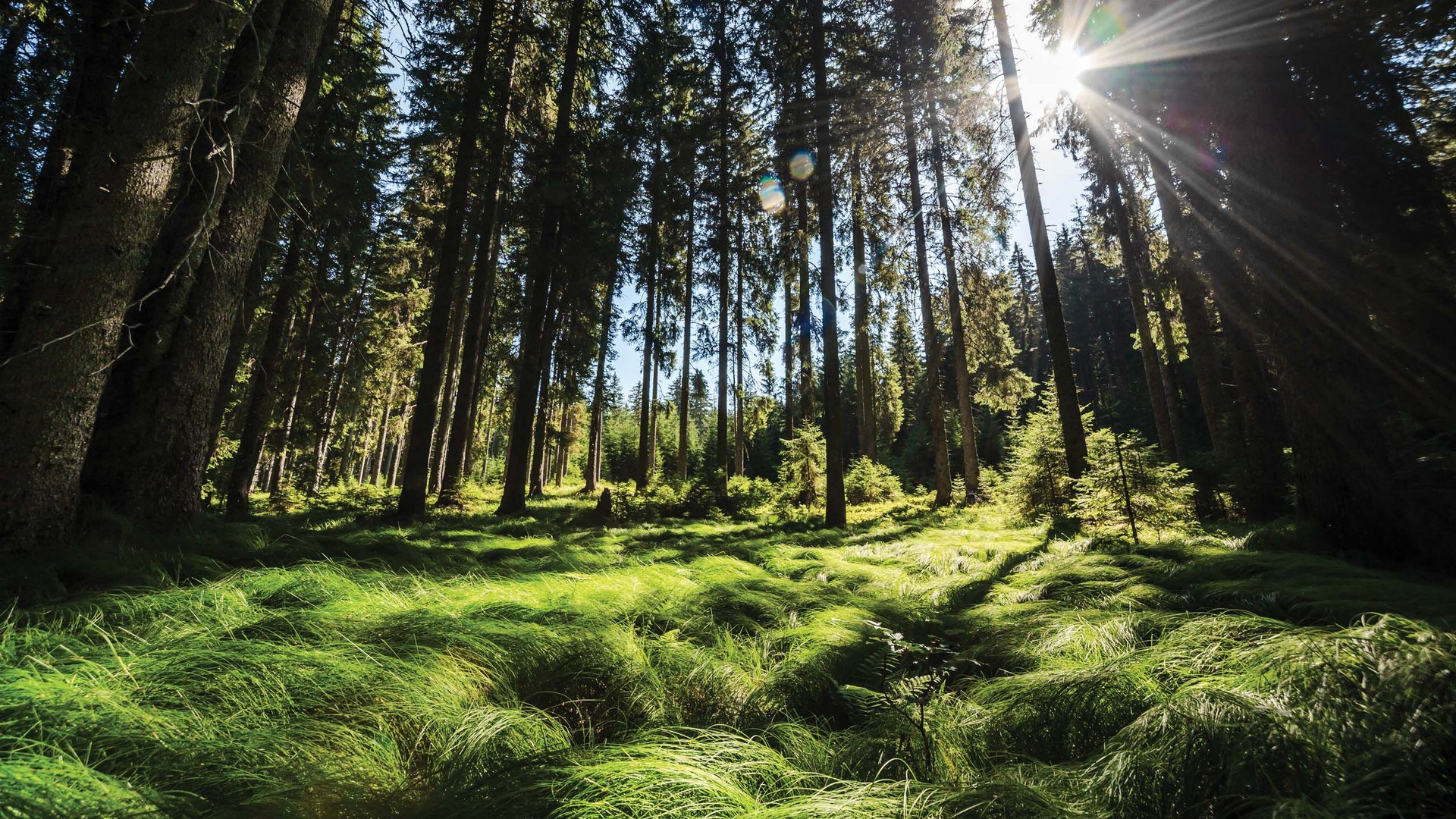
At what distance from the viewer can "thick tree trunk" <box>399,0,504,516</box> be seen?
7969mm

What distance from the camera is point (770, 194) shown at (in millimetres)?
13438

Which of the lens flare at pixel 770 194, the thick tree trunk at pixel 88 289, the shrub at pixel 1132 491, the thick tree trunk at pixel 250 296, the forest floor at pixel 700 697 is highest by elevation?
the lens flare at pixel 770 194

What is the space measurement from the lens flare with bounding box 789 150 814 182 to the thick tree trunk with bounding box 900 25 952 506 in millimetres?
3052

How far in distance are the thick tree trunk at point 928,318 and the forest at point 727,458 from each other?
126 millimetres

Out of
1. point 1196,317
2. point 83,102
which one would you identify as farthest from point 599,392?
point 1196,317

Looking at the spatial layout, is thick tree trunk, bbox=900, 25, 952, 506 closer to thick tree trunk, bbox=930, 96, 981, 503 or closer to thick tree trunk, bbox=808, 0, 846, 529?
thick tree trunk, bbox=930, 96, 981, 503

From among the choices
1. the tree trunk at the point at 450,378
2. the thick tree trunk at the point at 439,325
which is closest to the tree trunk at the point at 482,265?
the thick tree trunk at the point at 439,325

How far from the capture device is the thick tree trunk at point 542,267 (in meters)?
9.64

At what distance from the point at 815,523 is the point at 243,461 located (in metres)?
10.8

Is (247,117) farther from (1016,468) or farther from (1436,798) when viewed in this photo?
(1016,468)

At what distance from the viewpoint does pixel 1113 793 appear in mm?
1258

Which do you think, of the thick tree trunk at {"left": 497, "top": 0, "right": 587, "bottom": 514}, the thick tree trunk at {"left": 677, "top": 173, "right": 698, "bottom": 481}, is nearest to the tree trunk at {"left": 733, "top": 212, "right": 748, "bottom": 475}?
the thick tree trunk at {"left": 677, "top": 173, "right": 698, "bottom": 481}

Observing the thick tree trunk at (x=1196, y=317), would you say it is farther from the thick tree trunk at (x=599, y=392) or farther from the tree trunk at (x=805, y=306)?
the thick tree trunk at (x=599, y=392)

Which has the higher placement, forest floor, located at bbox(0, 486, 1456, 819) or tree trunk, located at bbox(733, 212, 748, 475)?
tree trunk, located at bbox(733, 212, 748, 475)
